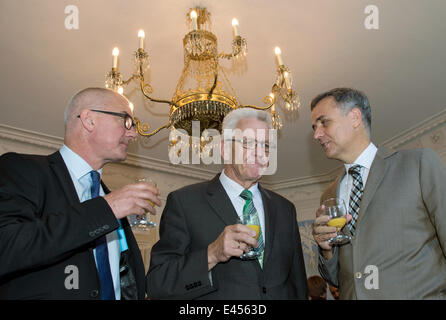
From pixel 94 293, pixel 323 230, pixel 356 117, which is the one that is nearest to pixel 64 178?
pixel 94 293

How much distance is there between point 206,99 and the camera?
3314 millimetres

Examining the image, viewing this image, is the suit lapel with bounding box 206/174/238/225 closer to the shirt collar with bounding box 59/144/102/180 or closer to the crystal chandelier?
the shirt collar with bounding box 59/144/102/180

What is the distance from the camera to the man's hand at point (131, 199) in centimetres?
142

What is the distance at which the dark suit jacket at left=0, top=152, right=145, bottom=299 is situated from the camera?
4.12ft

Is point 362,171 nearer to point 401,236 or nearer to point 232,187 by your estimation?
point 401,236

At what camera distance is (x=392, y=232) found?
1.78 metres

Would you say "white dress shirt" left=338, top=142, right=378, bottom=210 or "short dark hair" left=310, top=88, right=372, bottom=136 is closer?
"white dress shirt" left=338, top=142, right=378, bottom=210

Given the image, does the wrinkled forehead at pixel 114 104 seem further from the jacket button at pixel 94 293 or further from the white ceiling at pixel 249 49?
the white ceiling at pixel 249 49

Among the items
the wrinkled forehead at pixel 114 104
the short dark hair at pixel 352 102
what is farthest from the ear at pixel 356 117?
the wrinkled forehead at pixel 114 104

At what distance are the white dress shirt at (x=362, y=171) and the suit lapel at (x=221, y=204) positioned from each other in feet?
2.09

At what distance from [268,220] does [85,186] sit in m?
0.94

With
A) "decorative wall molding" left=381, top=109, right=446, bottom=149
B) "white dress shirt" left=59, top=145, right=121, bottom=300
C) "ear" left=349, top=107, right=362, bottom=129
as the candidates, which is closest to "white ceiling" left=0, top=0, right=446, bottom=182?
"decorative wall molding" left=381, top=109, right=446, bottom=149

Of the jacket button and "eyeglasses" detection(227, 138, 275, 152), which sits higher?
"eyeglasses" detection(227, 138, 275, 152)

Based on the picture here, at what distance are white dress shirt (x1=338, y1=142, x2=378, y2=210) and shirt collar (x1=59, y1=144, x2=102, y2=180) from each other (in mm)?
1357
